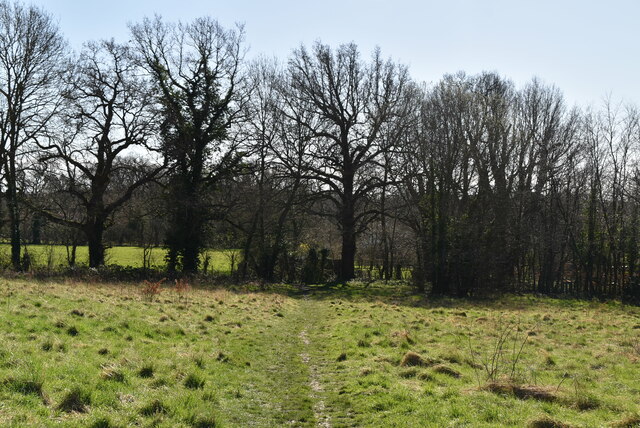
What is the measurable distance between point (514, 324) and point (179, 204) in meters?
22.2

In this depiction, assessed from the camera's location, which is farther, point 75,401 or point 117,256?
point 117,256

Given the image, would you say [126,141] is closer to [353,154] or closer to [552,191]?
[353,154]

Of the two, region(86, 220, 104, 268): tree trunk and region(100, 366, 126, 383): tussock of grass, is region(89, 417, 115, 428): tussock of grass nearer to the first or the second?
region(100, 366, 126, 383): tussock of grass

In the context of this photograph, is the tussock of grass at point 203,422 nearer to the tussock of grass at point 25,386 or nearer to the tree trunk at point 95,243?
the tussock of grass at point 25,386

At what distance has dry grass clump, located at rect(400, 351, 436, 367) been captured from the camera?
9867 millimetres

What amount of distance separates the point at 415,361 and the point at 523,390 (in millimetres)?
2685

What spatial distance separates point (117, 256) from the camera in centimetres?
4384

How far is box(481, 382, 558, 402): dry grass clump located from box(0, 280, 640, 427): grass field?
0.02 m

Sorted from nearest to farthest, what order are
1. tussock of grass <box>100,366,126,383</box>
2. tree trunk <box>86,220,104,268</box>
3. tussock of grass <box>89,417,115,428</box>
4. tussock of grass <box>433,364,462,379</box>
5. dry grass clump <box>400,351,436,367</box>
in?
tussock of grass <box>89,417,115,428</box>
tussock of grass <box>100,366,126,383</box>
tussock of grass <box>433,364,462,379</box>
dry grass clump <box>400,351,436,367</box>
tree trunk <box>86,220,104,268</box>

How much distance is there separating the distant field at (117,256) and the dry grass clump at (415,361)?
1020 inches

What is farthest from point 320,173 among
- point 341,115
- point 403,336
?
point 403,336

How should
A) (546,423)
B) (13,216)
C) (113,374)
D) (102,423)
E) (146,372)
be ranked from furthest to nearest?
(13,216) < (146,372) < (113,374) < (546,423) < (102,423)

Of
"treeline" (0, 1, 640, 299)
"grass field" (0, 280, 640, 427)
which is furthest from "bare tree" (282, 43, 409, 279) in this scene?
"grass field" (0, 280, 640, 427)

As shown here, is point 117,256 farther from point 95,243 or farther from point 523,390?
point 523,390
